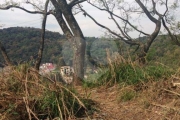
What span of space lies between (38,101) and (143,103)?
1.29m

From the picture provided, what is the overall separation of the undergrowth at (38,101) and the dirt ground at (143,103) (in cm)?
27

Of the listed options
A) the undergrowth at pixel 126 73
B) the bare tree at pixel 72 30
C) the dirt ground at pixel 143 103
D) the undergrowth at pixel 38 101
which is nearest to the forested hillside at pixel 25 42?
the bare tree at pixel 72 30

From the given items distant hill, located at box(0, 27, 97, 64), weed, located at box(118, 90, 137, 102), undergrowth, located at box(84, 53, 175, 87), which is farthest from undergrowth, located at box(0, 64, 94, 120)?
distant hill, located at box(0, 27, 97, 64)

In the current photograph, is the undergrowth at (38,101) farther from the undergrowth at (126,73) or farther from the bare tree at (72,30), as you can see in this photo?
the bare tree at (72,30)

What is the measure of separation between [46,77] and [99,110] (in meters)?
0.77

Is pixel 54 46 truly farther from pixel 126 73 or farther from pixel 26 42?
pixel 126 73

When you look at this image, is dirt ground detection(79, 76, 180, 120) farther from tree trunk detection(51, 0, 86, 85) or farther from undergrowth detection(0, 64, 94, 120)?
tree trunk detection(51, 0, 86, 85)

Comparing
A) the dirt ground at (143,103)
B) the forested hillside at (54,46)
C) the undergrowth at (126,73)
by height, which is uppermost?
the forested hillside at (54,46)

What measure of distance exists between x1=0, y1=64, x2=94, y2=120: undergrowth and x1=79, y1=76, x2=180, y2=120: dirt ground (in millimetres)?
272

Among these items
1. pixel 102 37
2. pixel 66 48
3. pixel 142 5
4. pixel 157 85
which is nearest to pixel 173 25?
pixel 142 5

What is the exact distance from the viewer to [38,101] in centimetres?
336

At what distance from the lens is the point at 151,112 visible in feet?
11.1

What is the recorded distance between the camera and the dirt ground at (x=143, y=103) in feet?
10.8

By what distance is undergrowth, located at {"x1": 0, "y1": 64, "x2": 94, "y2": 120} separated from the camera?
3.24 m
